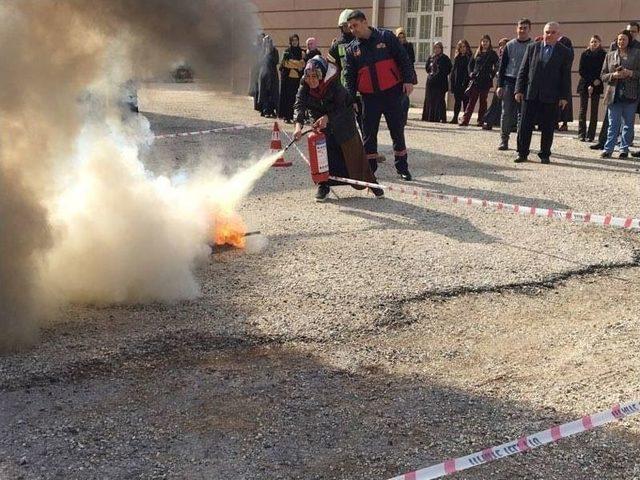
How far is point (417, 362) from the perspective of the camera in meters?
3.91

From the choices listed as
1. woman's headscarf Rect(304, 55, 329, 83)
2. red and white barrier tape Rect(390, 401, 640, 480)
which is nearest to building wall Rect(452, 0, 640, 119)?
woman's headscarf Rect(304, 55, 329, 83)

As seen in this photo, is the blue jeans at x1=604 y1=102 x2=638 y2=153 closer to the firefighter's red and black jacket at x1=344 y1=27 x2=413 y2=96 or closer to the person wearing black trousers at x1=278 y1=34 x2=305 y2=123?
the firefighter's red and black jacket at x1=344 y1=27 x2=413 y2=96

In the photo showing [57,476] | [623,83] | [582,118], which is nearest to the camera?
[57,476]

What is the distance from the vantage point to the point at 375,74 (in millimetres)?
7855

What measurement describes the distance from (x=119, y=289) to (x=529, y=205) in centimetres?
475

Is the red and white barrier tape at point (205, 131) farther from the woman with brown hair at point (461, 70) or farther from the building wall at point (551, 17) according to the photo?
the building wall at point (551, 17)

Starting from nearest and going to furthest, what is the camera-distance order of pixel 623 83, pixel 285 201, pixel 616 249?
pixel 616 249 → pixel 285 201 → pixel 623 83

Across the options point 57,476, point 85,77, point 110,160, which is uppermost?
point 85,77

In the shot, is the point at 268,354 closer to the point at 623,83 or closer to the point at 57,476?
the point at 57,476

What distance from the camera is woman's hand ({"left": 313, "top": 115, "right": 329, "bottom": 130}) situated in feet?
24.2

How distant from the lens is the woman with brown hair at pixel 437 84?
15844 millimetres

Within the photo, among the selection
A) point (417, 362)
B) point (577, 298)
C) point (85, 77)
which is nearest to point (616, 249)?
point (577, 298)

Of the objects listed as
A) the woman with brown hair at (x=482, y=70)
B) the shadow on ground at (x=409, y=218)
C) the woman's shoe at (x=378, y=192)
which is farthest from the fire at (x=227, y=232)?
the woman with brown hair at (x=482, y=70)

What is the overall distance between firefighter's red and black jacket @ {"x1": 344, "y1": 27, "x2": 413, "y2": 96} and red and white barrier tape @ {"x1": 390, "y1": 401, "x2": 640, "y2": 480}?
210 inches
